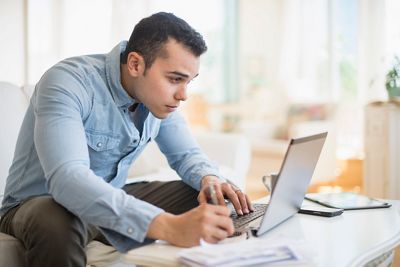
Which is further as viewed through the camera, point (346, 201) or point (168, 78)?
point (346, 201)

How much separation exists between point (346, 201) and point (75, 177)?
88 cm

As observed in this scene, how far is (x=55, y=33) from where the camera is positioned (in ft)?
11.3

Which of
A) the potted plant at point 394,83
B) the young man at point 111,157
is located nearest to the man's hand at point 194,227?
the young man at point 111,157

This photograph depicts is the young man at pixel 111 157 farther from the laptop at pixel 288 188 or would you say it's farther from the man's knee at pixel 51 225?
the laptop at pixel 288 188

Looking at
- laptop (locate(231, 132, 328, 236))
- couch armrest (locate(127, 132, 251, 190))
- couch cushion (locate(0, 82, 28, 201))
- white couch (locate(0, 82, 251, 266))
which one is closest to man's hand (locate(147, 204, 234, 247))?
laptop (locate(231, 132, 328, 236))

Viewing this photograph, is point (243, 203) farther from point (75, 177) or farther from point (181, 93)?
point (75, 177)

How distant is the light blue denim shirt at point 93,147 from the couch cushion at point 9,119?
0.44 metres

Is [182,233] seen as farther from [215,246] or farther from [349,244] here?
[349,244]

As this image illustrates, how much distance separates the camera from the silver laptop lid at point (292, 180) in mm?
1210

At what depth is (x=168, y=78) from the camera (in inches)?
58.6

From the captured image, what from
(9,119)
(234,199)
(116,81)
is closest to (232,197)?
(234,199)

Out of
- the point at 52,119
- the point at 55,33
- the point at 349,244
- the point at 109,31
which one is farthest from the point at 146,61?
the point at 109,31

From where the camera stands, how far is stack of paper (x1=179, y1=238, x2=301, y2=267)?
100cm

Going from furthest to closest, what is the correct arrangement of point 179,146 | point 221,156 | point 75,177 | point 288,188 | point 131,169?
point 221,156 < point 131,169 < point 179,146 < point 288,188 < point 75,177
